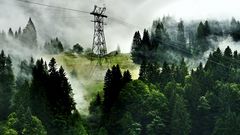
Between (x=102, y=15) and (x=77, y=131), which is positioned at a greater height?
(x=102, y=15)

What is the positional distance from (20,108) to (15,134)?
9.44 meters

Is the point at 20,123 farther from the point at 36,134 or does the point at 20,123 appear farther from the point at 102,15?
the point at 102,15

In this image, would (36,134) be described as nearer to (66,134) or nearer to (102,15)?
(66,134)

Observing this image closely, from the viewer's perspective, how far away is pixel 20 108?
19488cm

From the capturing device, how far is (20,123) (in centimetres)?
19250

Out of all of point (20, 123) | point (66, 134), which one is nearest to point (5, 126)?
point (20, 123)

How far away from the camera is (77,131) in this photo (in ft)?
634

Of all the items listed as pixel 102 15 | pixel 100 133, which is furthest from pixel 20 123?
pixel 102 15

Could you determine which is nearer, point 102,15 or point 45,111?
point 102,15

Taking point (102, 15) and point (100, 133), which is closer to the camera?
point (102, 15)

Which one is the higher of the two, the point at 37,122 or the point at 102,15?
the point at 102,15

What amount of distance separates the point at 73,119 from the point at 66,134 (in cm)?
638

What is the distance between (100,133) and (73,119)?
869cm

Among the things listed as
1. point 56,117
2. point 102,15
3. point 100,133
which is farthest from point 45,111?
point 102,15
